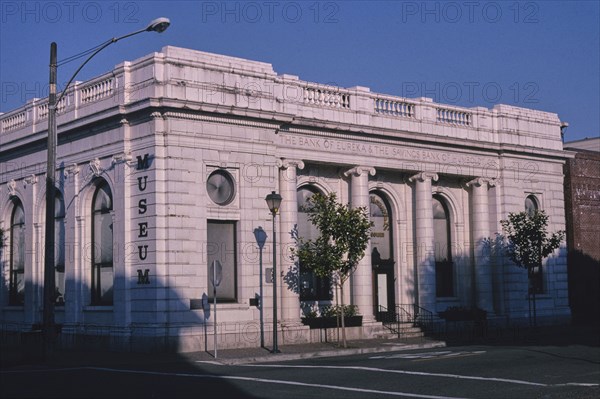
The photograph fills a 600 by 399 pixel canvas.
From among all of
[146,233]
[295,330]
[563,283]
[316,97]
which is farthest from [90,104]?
[563,283]

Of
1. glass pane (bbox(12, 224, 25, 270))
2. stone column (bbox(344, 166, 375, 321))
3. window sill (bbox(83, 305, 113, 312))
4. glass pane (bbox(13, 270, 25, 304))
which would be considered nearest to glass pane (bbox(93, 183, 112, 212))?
window sill (bbox(83, 305, 113, 312))

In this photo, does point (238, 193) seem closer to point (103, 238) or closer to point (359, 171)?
point (103, 238)

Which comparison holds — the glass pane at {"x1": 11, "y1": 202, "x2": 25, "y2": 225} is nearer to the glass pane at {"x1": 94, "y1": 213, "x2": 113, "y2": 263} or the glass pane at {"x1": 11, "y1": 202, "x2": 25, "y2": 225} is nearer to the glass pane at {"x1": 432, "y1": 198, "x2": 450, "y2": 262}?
the glass pane at {"x1": 94, "y1": 213, "x2": 113, "y2": 263}

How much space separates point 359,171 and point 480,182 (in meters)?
7.85

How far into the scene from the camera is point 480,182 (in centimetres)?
4331

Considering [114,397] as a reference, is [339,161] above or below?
above

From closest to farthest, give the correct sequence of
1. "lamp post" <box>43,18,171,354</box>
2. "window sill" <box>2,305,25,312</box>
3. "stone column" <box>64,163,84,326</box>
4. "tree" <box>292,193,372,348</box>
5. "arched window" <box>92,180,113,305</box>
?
"lamp post" <box>43,18,171,354</box>
"tree" <box>292,193,372,348</box>
"arched window" <box>92,180,113,305</box>
"stone column" <box>64,163,84,326</box>
"window sill" <box>2,305,25,312</box>

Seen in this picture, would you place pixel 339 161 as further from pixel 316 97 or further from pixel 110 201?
pixel 110 201

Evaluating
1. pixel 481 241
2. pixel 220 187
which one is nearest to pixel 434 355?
pixel 220 187

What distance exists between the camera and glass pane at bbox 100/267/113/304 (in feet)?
113

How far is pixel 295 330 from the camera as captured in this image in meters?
34.7

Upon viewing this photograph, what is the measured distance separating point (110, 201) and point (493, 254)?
19.0 metres

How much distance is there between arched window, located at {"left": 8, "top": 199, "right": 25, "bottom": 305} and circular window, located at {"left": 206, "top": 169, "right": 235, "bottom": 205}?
1173cm

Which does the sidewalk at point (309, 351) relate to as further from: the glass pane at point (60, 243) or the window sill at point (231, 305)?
the glass pane at point (60, 243)
